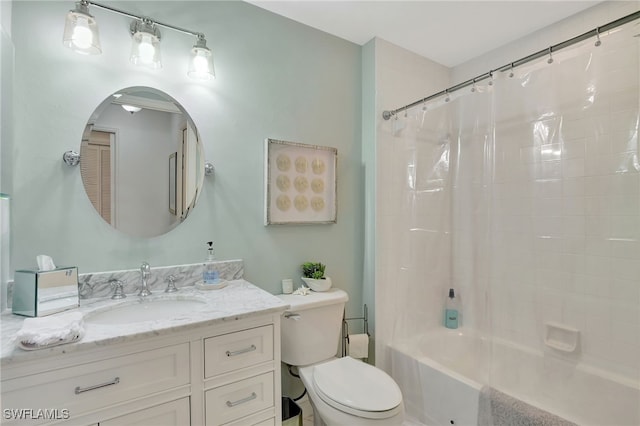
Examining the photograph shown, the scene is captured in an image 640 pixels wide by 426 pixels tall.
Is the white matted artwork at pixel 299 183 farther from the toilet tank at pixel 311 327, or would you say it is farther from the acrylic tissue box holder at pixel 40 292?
the acrylic tissue box holder at pixel 40 292

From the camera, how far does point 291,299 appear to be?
169 cm

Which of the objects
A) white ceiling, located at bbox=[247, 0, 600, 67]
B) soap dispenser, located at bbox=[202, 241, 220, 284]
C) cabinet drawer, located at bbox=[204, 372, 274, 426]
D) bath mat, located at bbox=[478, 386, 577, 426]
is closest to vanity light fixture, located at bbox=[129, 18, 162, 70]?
white ceiling, located at bbox=[247, 0, 600, 67]

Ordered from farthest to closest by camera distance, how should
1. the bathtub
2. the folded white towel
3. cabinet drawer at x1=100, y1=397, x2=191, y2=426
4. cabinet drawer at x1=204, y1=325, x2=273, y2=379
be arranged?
the bathtub → cabinet drawer at x1=204, y1=325, x2=273, y2=379 → cabinet drawer at x1=100, y1=397, x2=191, y2=426 → the folded white towel

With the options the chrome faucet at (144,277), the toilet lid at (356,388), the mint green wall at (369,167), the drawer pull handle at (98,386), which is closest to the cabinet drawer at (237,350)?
the drawer pull handle at (98,386)

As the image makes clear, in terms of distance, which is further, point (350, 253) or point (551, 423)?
point (350, 253)

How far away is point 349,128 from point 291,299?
3.93 feet

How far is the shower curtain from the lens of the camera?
1.52 m

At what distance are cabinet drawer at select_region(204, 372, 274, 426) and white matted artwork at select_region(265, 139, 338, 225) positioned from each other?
831 mm

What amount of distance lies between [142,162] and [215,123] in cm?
40

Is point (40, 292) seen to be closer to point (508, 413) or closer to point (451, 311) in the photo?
point (508, 413)

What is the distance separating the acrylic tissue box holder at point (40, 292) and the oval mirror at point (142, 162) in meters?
0.34

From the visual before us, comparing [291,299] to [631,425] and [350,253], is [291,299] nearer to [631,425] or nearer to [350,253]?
[350,253]

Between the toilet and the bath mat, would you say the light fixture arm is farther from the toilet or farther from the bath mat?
the bath mat

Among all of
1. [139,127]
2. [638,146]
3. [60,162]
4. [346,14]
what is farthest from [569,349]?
[60,162]
